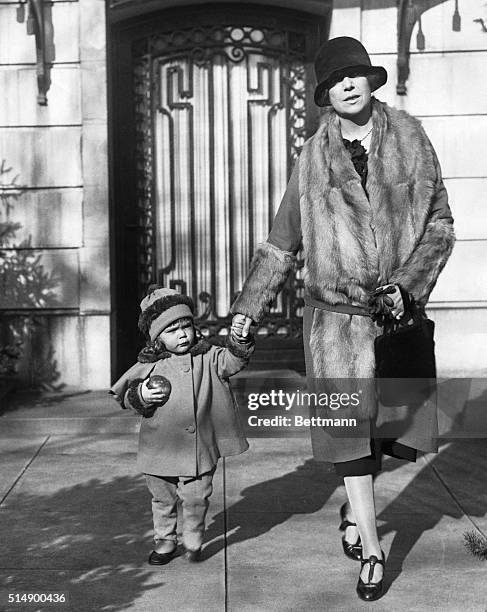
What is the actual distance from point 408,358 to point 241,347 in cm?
68

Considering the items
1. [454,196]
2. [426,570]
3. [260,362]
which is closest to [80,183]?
[260,362]

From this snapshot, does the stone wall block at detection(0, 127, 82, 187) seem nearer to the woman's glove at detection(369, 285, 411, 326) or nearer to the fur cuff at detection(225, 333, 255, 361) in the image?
the fur cuff at detection(225, 333, 255, 361)

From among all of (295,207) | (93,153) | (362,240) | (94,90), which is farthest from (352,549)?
(94,90)

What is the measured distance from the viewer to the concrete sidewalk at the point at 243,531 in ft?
13.5

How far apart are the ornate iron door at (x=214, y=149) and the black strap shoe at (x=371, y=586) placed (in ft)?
15.3

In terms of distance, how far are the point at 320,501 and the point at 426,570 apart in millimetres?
1149

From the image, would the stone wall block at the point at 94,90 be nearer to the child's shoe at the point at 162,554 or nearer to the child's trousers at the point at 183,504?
the child's trousers at the point at 183,504

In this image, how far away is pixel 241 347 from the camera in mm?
4312

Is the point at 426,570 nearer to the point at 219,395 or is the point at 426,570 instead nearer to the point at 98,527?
the point at 219,395

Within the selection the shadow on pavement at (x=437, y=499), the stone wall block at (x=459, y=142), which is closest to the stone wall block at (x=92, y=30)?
the stone wall block at (x=459, y=142)

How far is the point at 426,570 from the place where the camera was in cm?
438

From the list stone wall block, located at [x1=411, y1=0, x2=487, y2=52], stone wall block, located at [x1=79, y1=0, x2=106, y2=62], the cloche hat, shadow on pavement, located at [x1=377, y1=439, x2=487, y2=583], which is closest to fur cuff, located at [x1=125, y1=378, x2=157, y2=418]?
shadow on pavement, located at [x1=377, y1=439, x2=487, y2=583]

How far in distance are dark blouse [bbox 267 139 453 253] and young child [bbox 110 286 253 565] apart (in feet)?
1.64

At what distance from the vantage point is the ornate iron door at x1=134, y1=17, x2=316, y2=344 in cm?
855
